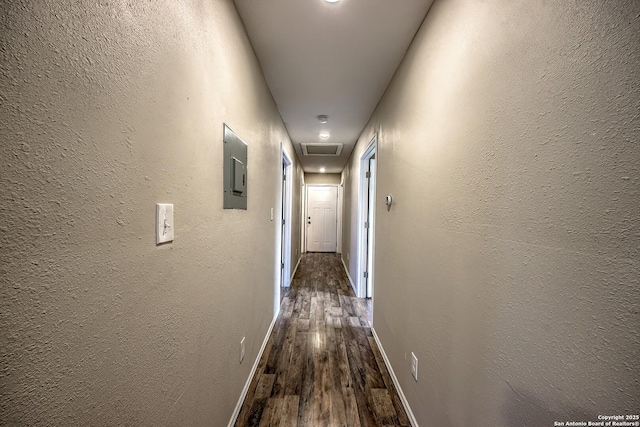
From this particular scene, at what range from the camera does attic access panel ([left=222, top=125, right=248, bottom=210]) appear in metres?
1.29

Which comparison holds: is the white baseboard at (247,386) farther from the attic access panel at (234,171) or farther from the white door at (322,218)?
the white door at (322,218)

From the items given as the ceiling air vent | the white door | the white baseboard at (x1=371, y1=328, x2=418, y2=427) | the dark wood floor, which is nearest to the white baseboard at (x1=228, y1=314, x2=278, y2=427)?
the dark wood floor

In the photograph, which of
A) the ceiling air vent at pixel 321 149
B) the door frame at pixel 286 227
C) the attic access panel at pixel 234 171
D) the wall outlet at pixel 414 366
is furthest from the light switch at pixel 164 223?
the ceiling air vent at pixel 321 149

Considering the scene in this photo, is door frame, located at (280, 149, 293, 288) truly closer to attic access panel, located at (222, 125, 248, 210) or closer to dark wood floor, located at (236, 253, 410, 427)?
dark wood floor, located at (236, 253, 410, 427)

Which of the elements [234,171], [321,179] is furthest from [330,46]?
[321,179]

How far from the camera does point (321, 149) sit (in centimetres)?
445

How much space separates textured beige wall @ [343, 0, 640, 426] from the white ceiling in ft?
0.80

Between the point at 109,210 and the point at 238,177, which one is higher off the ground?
the point at 238,177

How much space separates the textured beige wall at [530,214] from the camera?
497 mm

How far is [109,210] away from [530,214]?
1.03 meters

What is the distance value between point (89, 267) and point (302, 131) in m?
3.20

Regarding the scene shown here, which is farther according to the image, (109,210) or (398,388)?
(398,388)

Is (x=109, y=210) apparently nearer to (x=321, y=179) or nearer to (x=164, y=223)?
(x=164, y=223)

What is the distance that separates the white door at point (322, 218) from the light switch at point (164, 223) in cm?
641
